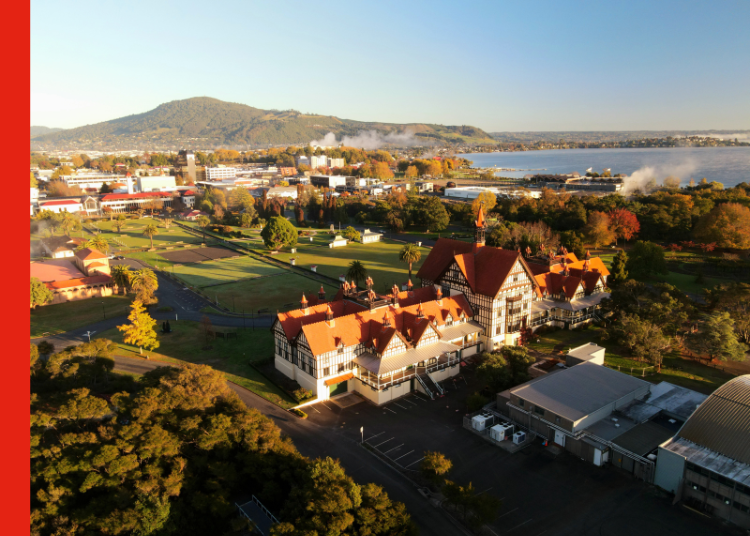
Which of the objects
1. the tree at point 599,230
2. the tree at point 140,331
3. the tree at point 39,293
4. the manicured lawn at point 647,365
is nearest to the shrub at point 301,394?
the tree at point 140,331

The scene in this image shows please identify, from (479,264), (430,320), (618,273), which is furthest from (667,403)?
(618,273)

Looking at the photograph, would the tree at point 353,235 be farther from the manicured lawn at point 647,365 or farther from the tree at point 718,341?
the tree at point 718,341

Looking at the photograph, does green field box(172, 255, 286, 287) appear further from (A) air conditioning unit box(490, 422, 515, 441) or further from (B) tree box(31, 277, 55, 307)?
(A) air conditioning unit box(490, 422, 515, 441)

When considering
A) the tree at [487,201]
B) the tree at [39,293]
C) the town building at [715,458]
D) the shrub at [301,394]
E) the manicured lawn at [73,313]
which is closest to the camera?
the town building at [715,458]

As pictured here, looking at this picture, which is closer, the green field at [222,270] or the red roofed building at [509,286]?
the red roofed building at [509,286]

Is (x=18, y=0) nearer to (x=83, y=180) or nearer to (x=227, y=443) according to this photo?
(x=227, y=443)

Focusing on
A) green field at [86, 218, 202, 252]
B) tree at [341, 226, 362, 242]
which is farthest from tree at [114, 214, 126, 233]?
tree at [341, 226, 362, 242]
